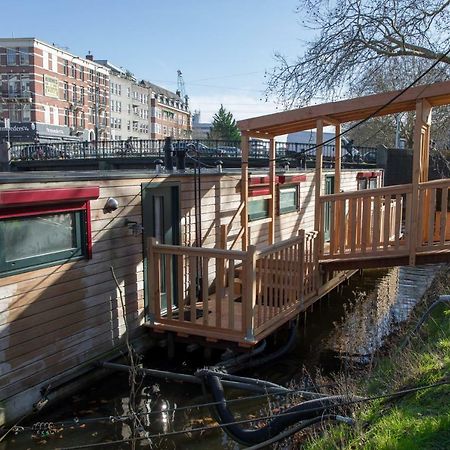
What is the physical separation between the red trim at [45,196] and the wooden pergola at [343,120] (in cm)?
326

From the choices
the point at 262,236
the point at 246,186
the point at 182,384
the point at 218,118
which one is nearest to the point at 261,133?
the point at 246,186

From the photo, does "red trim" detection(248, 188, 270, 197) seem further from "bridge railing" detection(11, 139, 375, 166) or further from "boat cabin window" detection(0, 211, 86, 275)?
"bridge railing" detection(11, 139, 375, 166)

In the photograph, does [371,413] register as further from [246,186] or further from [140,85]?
[140,85]

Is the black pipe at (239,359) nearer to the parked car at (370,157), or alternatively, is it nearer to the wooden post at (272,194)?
the wooden post at (272,194)

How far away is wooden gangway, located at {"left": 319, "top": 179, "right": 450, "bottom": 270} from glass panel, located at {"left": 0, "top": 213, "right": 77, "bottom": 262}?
4020 mm

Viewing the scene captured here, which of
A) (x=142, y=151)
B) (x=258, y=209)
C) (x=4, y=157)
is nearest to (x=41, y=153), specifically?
(x=142, y=151)

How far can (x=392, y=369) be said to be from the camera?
4.77m

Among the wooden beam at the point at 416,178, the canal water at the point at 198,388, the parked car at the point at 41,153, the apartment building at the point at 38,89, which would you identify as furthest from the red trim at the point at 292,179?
the apartment building at the point at 38,89

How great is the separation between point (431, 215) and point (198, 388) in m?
3.97

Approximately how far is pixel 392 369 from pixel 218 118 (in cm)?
7073

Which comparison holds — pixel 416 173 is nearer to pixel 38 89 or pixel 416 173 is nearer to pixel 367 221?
pixel 367 221

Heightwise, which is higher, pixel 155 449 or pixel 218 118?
pixel 218 118

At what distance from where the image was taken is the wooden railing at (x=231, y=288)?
5828 mm

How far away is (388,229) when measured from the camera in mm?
7230
